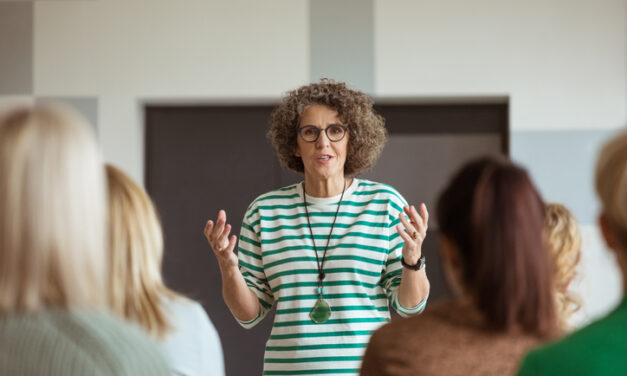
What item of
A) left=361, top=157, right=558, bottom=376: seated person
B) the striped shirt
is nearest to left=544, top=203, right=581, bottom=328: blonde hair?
the striped shirt

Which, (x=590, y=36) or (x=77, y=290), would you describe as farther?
(x=590, y=36)

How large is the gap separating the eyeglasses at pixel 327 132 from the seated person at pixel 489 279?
3.67ft

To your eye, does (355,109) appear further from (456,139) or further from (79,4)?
(79,4)

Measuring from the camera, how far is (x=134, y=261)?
134 cm

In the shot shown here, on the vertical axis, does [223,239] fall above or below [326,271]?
above

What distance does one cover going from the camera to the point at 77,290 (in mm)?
884

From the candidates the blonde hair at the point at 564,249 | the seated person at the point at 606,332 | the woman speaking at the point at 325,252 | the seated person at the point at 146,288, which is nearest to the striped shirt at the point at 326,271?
the woman speaking at the point at 325,252

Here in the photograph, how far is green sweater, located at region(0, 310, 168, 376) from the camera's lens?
2.81 ft

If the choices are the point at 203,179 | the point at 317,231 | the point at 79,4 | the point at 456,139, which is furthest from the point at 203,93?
the point at 317,231

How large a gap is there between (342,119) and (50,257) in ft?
5.01

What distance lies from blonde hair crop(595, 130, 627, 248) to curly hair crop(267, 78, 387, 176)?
140 cm

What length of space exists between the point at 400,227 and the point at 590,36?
2040mm

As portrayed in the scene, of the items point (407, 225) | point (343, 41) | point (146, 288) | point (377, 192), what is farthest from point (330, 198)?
point (343, 41)

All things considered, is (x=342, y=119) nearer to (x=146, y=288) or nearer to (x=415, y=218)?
(x=415, y=218)
